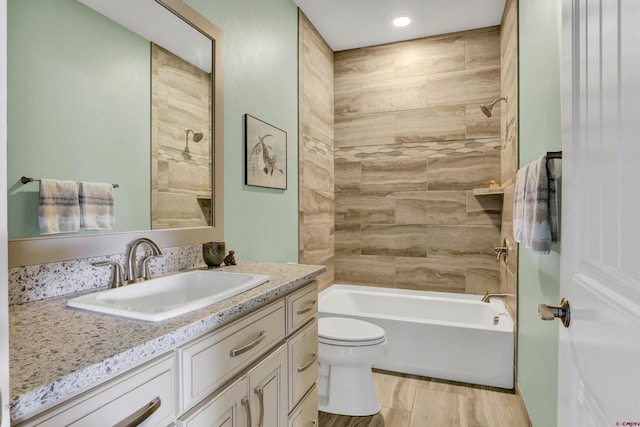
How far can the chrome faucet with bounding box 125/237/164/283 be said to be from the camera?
1.31m

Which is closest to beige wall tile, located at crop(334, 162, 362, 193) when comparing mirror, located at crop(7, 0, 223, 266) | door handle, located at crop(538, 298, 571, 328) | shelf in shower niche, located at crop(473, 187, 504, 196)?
shelf in shower niche, located at crop(473, 187, 504, 196)

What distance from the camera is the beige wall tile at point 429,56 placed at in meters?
3.24

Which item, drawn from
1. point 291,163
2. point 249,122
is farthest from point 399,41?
point 249,122

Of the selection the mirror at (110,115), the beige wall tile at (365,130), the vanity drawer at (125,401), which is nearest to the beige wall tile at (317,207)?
the beige wall tile at (365,130)

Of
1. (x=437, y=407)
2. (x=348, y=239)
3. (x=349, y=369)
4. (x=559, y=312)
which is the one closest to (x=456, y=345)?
(x=437, y=407)

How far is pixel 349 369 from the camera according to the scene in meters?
2.15

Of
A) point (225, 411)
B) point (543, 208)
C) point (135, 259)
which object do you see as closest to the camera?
point (225, 411)

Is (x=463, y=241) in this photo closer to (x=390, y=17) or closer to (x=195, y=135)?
(x=390, y=17)

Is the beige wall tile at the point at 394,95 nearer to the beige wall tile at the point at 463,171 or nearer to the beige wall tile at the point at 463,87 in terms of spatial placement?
the beige wall tile at the point at 463,87

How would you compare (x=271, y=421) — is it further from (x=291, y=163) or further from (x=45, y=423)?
(x=291, y=163)

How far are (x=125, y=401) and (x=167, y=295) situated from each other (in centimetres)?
69

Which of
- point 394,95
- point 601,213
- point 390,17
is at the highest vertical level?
point 390,17

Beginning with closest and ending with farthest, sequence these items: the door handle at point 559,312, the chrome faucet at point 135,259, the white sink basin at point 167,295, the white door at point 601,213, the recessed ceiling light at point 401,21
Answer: the white door at point 601,213, the door handle at point 559,312, the white sink basin at point 167,295, the chrome faucet at point 135,259, the recessed ceiling light at point 401,21

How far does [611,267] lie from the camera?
0.62 m
